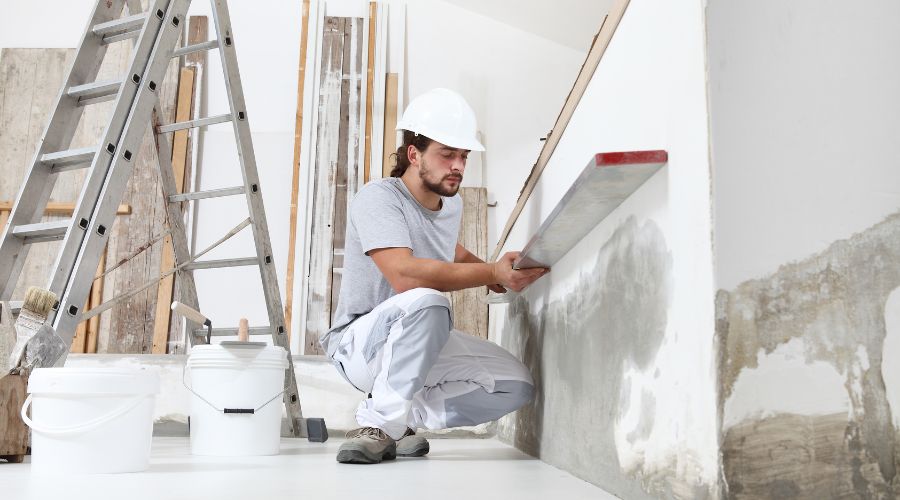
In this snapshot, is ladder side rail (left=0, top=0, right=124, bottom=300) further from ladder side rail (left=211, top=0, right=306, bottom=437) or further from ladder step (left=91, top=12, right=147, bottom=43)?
ladder side rail (left=211, top=0, right=306, bottom=437)

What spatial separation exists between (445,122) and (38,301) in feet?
4.28

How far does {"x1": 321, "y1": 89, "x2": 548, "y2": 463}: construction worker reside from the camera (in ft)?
7.13

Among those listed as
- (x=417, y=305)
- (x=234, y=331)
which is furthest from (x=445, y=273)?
(x=234, y=331)

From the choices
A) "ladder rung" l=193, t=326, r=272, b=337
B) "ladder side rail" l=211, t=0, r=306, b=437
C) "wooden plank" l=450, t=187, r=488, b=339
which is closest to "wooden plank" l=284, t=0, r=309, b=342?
"wooden plank" l=450, t=187, r=488, b=339

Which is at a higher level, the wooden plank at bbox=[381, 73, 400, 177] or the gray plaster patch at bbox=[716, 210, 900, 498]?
the wooden plank at bbox=[381, 73, 400, 177]

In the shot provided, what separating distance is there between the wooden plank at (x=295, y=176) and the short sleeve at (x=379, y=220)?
275 centimetres

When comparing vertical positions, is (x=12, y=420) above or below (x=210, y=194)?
below

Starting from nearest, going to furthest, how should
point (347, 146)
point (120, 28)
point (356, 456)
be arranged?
point (356, 456)
point (120, 28)
point (347, 146)

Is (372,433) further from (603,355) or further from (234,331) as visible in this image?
(234,331)

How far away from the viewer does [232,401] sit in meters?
2.42

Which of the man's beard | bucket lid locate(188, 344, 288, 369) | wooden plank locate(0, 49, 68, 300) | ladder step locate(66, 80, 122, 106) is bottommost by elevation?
bucket lid locate(188, 344, 288, 369)

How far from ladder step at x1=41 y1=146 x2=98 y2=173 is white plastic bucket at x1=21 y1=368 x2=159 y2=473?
841 mm

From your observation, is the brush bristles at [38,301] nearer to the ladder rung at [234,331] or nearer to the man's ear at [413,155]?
the ladder rung at [234,331]

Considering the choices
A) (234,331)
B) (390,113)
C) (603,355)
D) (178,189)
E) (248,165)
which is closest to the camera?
(603,355)
